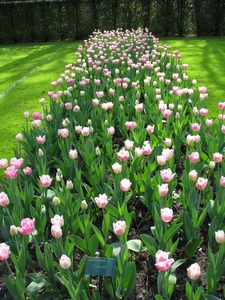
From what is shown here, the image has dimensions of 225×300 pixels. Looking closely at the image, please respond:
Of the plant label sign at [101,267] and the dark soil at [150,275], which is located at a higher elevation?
the plant label sign at [101,267]

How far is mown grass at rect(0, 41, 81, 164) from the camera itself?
17.6ft

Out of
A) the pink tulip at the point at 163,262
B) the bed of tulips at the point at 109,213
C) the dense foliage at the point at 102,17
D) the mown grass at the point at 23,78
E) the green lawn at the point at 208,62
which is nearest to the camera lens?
the pink tulip at the point at 163,262

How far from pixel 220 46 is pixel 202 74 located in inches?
166

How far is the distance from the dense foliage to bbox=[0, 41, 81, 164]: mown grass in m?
1.49

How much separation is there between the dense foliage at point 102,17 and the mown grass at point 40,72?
1.14m

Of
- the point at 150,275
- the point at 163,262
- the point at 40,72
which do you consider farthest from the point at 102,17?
the point at 163,262

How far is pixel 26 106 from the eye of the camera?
6227 mm

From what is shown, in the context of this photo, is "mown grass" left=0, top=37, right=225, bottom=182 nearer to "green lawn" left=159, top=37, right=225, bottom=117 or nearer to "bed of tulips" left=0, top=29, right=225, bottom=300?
"green lawn" left=159, top=37, right=225, bottom=117

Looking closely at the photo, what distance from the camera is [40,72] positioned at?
8789mm

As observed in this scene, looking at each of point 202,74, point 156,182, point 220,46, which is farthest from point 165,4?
point 156,182

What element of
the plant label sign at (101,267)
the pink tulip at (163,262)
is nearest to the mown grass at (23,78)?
the plant label sign at (101,267)

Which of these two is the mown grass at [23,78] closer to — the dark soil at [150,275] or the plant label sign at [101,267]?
the dark soil at [150,275]

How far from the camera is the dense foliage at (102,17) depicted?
1380 centimetres

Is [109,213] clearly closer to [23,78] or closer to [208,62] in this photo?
[23,78]
